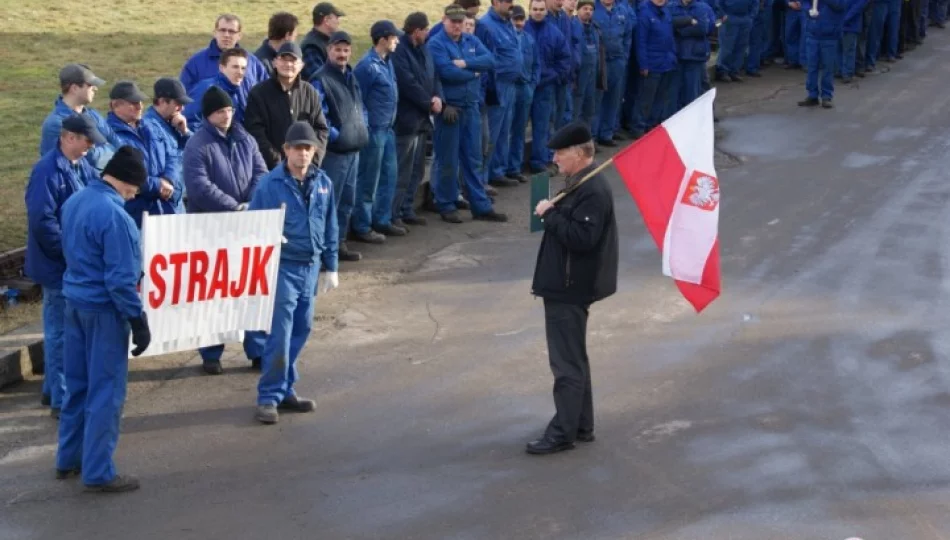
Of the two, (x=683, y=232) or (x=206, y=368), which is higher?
(x=683, y=232)

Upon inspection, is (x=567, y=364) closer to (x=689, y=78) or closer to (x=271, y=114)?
(x=271, y=114)

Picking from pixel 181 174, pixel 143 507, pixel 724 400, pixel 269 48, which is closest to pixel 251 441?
pixel 143 507

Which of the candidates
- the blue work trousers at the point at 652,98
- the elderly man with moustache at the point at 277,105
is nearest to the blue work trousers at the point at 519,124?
the blue work trousers at the point at 652,98

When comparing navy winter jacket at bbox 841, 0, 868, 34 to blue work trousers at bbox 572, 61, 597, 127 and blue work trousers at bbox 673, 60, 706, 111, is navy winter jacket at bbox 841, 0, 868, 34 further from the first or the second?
blue work trousers at bbox 572, 61, 597, 127

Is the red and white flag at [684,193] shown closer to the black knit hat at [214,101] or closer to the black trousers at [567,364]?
the black trousers at [567,364]

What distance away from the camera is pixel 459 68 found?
1528 cm

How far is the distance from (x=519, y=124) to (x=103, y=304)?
923 cm

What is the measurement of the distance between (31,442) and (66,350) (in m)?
1.09

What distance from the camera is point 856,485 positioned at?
29.1 feet

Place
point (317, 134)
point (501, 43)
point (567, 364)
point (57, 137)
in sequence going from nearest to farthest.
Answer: point (567, 364) < point (57, 137) < point (317, 134) < point (501, 43)

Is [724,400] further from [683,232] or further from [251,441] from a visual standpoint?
[251,441]

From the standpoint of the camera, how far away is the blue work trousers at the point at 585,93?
18.6 metres

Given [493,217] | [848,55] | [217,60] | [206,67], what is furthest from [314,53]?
[848,55]

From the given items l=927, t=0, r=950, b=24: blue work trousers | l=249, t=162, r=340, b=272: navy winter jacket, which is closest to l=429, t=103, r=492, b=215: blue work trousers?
l=249, t=162, r=340, b=272: navy winter jacket
